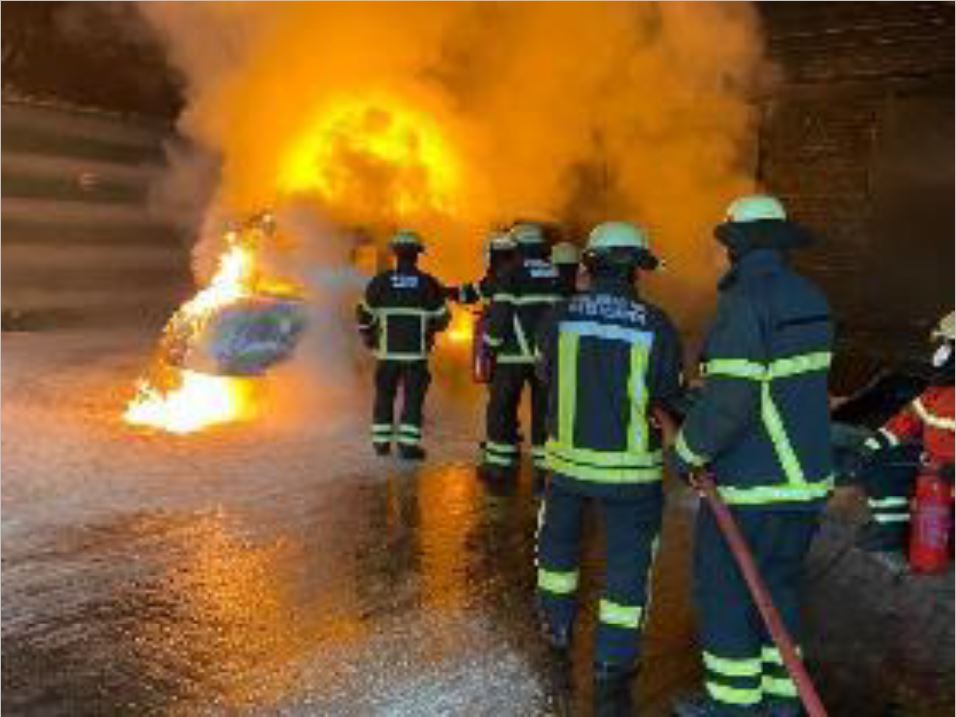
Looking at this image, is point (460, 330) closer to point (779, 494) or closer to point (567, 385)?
point (567, 385)

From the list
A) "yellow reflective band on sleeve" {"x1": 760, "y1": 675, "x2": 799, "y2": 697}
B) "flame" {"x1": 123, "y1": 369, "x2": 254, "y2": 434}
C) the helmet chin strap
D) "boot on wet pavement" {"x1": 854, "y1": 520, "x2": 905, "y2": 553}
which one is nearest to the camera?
"yellow reflective band on sleeve" {"x1": 760, "y1": 675, "x2": 799, "y2": 697}

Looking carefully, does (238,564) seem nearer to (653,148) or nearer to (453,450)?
(453,450)

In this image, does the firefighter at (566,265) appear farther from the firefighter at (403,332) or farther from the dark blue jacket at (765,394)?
the dark blue jacket at (765,394)

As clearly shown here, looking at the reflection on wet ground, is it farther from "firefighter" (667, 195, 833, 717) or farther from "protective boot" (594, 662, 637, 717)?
"firefighter" (667, 195, 833, 717)

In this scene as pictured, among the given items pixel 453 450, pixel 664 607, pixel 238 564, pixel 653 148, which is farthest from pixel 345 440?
pixel 653 148

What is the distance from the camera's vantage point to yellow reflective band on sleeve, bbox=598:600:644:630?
4766 millimetres

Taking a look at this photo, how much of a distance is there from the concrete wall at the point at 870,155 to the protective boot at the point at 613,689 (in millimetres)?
6900

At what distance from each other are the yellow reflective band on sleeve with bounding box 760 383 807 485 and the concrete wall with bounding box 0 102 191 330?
12403 millimetres

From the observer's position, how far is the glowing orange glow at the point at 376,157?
13680mm

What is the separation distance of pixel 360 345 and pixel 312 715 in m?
8.34

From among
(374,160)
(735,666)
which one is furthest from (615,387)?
(374,160)

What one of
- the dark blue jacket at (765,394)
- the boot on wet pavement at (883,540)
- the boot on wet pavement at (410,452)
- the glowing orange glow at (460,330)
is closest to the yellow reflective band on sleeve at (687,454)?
the dark blue jacket at (765,394)

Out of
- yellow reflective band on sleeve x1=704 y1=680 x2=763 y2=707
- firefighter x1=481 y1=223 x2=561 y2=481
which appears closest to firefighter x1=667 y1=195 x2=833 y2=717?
yellow reflective band on sleeve x1=704 y1=680 x2=763 y2=707

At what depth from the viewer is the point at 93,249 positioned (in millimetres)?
16281
